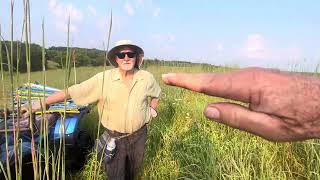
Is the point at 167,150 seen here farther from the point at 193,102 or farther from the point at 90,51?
the point at 90,51

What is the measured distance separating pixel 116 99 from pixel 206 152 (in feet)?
3.38

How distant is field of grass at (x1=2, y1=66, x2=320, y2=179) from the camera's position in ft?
13.3

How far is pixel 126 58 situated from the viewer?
177 inches

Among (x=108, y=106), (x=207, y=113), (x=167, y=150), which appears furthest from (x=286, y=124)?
(x=167, y=150)

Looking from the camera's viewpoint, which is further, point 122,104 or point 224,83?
point 122,104

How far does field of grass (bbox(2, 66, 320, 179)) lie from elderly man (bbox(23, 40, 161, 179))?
33cm

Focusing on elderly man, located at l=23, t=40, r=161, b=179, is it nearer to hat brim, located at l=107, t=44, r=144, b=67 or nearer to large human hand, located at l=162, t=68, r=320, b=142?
hat brim, located at l=107, t=44, r=144, b=67

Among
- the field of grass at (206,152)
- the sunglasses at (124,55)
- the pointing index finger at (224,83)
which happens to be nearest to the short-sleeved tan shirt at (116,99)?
the sunglasses at (124,55)

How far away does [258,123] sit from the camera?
3.70 feet

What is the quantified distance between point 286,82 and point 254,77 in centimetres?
7

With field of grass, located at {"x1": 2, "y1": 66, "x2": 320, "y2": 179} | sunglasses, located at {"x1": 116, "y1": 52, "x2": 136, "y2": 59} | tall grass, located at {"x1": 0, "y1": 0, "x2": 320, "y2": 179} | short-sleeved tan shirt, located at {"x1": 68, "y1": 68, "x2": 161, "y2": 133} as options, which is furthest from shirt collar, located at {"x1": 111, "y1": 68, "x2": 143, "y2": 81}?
field of grass, located at {"x1": 2, "y1": 66, "x2": 320, "y2": 179}

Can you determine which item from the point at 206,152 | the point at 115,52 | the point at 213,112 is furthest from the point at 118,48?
the point at 213,112

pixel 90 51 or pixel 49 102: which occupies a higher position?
pixel 90 51

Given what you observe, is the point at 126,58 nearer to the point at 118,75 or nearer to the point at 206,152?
the point at 118,75
